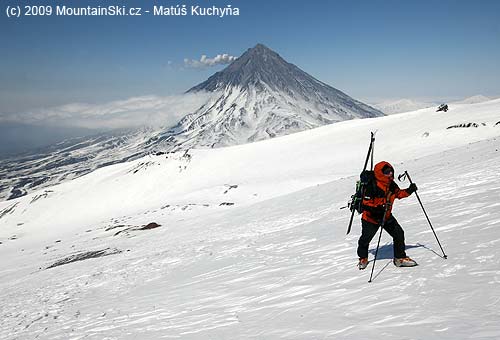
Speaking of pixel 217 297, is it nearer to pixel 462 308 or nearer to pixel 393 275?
pixel 393 275

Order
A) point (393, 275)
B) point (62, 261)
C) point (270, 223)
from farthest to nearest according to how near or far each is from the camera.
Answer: point (62, 261) → point (270, 223) → point (393, 275)

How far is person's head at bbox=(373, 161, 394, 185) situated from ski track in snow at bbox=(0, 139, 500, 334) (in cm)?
219

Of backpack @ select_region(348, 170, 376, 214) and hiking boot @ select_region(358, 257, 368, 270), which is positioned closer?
backpack @ select_region(348, 170, 376, 214)

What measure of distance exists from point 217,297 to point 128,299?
411 cm

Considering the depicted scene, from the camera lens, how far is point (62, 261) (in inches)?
1067

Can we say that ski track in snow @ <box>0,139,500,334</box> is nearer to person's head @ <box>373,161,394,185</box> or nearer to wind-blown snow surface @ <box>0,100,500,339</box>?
wind-blown snow surface @ <box>0,100,500,339</box>

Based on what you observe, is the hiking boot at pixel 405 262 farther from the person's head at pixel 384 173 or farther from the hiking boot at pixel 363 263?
the person's head at pixel 384 173

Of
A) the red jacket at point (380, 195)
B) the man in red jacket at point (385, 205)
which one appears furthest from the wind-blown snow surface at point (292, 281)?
the red jacket at point (380, 195)

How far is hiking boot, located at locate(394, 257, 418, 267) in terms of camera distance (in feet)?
28.8

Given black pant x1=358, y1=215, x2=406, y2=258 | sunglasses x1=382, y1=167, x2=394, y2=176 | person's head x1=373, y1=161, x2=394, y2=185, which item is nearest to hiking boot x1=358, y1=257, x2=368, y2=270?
black pant x1=358, y1=215, x2=406, y2=258

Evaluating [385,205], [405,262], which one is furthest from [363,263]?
[385,205]

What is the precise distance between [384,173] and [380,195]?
1.90 feet

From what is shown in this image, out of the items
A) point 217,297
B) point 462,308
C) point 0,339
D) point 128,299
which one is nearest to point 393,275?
point 462,308

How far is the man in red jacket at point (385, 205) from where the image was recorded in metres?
8.75
